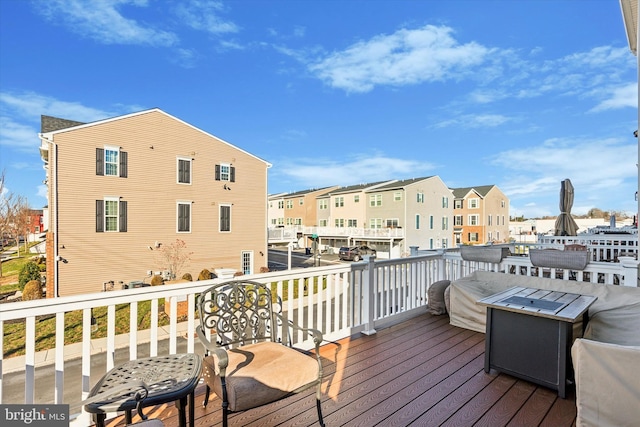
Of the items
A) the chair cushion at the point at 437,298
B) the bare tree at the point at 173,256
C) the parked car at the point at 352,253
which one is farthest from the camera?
the parked car at the point at 352,253

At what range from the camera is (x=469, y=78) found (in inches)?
468

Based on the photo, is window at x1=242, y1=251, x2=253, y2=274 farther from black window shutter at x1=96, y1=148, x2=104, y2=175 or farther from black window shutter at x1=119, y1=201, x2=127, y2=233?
black window shutter at x1=96, y1=148, x2=104, y2=175

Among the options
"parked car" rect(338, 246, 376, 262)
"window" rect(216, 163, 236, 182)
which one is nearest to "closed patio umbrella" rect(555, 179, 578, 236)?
"window" rect(216, 163, 236, 182)

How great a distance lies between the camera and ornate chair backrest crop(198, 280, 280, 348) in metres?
2.35

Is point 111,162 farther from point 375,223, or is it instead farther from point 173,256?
point 375,223

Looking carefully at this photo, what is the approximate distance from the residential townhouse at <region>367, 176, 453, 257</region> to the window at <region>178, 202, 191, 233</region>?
51.4 feet

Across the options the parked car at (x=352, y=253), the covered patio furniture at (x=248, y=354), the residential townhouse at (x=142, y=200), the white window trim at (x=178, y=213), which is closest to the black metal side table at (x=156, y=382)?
the covered patio furniture at (x=248, y=354)

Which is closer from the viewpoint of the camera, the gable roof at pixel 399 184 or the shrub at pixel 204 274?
the shrub at pixel 204 274

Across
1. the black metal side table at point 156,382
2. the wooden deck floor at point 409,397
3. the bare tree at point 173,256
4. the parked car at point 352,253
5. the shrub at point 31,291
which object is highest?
the black metal side table at point 156,382

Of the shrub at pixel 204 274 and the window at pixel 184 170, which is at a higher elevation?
the window at pixel 184 170

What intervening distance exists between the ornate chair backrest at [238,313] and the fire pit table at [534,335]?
6.56ft

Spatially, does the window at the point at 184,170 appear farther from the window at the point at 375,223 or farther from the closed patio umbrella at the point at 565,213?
the window at the point at 375,223

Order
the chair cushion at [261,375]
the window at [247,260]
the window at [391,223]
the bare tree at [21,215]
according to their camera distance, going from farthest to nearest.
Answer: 1. the window at [391,223]
2. the bare tree at [21,215]
3. the window at [247,260]
4. the chair cushion at [261,375]

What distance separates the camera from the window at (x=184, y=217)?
1538cm
